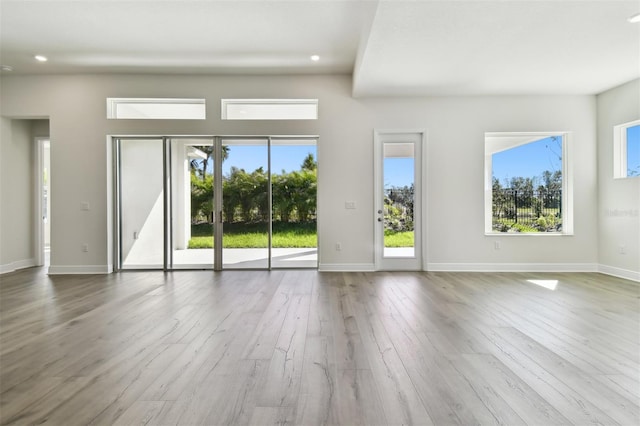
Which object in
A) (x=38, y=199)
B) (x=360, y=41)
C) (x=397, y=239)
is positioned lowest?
(x=397, y=239)

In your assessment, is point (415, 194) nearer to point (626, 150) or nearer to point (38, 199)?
point (626, 150)

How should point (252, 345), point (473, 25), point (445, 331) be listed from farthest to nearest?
point (473, 25) → point (445, 331) → point (252, 345)

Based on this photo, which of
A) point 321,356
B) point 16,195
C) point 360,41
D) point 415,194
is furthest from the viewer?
point 16,195

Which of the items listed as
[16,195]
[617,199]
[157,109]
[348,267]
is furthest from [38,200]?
[617,199]

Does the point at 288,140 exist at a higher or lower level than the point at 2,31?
lower

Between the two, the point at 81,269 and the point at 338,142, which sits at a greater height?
the point at 338,142

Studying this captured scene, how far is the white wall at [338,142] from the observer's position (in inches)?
216

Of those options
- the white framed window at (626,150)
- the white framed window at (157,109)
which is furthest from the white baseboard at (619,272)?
the white framed window at (157,109)

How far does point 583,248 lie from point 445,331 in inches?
168

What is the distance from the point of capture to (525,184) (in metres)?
5.66

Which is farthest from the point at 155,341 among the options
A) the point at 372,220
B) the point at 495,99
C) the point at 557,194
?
the point at 557,194

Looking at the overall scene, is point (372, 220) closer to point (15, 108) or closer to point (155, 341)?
point (155, 341)

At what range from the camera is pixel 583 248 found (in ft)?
17.8

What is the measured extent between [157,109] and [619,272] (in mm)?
7893
